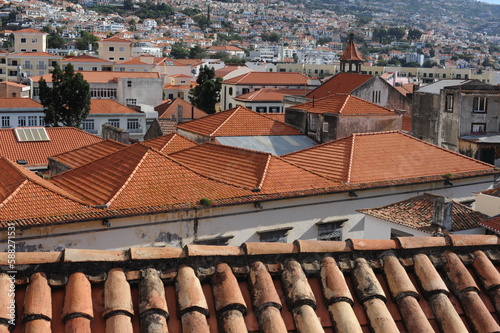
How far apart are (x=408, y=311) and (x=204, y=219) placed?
40.4 ft

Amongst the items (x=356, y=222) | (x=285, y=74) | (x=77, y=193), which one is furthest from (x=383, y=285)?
(x=285, y=74)

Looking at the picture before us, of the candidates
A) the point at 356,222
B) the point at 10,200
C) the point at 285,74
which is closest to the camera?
the point at 10,200

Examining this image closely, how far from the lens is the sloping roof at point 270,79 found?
7238 cm

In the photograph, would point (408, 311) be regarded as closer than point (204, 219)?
Yes

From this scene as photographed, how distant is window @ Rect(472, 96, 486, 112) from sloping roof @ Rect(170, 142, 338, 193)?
19280 millimetres

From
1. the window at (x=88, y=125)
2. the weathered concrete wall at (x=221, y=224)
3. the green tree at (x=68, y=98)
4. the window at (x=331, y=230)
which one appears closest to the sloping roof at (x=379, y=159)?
the weathered concrete wall at (x=221, y=224)

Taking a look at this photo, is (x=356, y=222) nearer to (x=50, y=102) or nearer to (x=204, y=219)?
(x=204, y=219)

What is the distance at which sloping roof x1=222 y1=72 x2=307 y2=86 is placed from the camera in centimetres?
7238

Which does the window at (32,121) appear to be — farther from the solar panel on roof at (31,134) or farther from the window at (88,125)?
the solar panel on roof at (31,134)

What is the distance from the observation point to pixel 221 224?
1830 cm

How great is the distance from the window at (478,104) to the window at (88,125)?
27.9m

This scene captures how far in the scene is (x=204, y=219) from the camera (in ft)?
58.8

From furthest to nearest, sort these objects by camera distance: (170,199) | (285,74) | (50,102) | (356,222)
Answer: (285,74) → (50,102) → (356,222) → (170,199)

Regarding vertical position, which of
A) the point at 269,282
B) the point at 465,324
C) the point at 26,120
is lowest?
the point at 26,120
